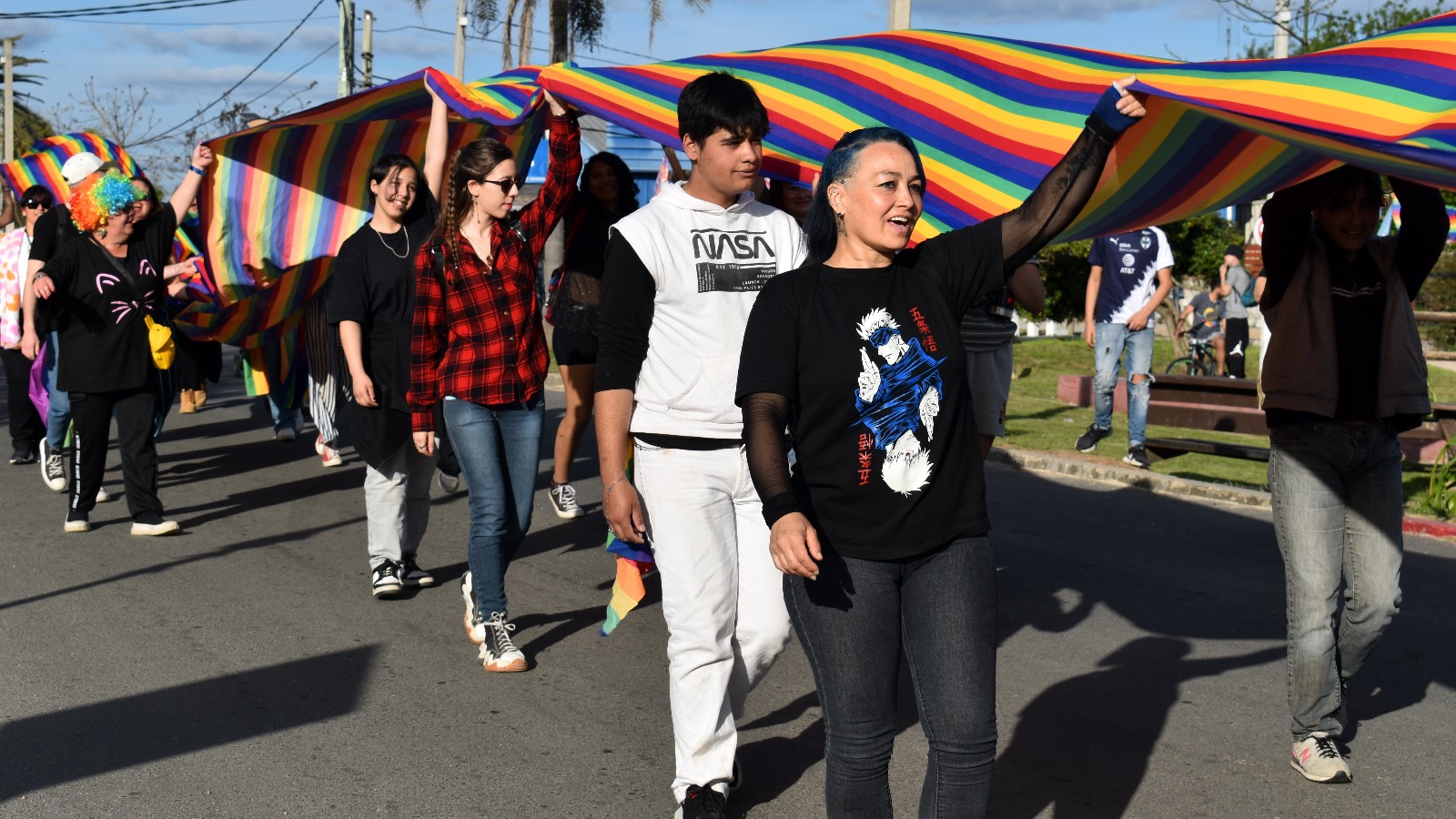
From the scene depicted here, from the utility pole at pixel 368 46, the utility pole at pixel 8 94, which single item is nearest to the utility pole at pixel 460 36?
the utility pole at pixel 368 46

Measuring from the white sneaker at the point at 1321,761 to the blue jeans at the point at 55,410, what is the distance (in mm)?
8250

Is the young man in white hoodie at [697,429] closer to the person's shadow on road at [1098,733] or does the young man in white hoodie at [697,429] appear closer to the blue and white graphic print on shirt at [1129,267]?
the person's shadow on road at [1098,733]

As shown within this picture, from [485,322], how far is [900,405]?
2.99 m

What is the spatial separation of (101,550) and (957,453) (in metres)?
6.33

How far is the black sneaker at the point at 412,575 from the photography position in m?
7.32

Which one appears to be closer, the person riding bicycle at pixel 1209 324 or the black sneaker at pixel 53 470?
the black sneaker at pixel 53 470

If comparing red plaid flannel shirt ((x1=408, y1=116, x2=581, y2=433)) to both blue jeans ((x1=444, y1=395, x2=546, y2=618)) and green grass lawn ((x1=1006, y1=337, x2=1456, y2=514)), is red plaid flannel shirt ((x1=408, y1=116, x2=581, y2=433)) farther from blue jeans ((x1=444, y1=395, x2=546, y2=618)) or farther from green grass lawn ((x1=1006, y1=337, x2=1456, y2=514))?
green grass lawn ((x1=1006, y1=337, x2=1456, y2=514))

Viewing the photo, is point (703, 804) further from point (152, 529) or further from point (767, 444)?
point (152, 529)

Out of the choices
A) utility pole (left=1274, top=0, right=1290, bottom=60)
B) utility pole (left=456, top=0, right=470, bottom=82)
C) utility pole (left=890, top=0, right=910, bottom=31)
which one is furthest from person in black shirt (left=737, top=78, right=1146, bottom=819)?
utility pole (left=456, top=0, right=470, bottom=82)

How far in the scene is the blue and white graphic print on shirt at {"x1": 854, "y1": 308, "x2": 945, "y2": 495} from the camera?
10.8 feet

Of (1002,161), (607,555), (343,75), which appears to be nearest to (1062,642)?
(1002,161)

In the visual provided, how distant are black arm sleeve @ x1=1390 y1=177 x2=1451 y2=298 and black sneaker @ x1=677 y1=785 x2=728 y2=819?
2.69m

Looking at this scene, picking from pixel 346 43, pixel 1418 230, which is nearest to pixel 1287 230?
pixel 1418 230

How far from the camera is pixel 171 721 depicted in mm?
5273
